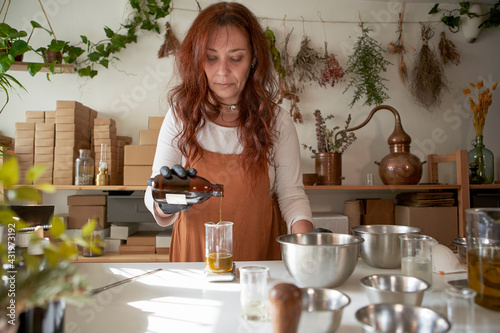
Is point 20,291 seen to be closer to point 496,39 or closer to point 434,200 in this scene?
point 434,200

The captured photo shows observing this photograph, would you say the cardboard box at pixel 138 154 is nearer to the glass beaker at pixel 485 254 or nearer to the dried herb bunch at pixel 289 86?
the dried herb bunch at pixel 289 86

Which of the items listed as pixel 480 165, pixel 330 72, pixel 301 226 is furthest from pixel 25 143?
pixel 480 165

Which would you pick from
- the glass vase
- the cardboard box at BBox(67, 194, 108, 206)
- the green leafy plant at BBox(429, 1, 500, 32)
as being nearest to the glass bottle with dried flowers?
the glass vase

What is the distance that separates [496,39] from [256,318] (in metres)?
3.58

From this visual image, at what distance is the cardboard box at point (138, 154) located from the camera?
2537mm

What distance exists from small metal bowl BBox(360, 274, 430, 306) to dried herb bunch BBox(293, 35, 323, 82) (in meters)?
2.43

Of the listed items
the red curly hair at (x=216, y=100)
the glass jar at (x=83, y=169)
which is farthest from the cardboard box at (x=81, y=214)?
the red curly hair at (x=216, y=100)

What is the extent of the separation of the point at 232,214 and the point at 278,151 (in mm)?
345

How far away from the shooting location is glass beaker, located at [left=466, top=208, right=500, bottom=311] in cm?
73

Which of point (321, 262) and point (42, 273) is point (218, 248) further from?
point (42, 273)

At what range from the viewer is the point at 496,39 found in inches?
126

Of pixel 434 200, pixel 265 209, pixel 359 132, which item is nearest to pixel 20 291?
pixel 265 209

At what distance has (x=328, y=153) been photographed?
2.66 metres

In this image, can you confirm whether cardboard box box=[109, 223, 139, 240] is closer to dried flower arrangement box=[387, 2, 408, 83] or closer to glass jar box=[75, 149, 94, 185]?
glass jar box=[75, 149, 94, 185]
